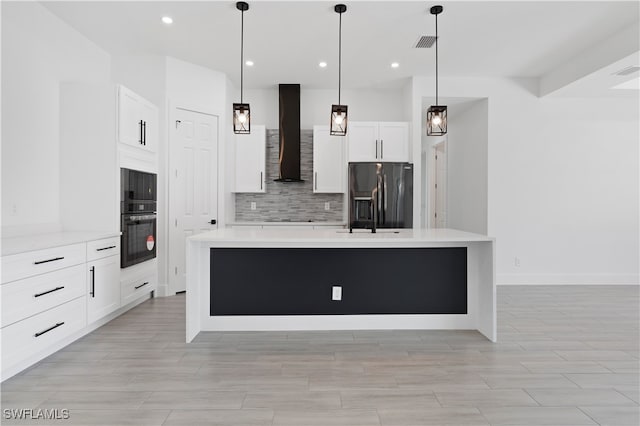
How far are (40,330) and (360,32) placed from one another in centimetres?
385

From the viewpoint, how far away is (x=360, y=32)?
4051 mm

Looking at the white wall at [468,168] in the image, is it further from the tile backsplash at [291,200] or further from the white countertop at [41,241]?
the white countertop at [41,241]

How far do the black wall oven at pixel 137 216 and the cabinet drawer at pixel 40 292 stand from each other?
753 millimetres

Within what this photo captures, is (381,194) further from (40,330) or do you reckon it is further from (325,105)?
(40,330)

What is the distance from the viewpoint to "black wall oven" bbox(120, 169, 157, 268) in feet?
12.6

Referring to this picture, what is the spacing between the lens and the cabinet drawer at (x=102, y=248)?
10.6 ft

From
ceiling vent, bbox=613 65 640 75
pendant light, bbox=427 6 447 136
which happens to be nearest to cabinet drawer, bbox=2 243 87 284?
pendant light, bbox=427 6 447 136

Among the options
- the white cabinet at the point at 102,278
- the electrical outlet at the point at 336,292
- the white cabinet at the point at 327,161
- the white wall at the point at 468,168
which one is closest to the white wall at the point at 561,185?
the white wall at the point at 468,168

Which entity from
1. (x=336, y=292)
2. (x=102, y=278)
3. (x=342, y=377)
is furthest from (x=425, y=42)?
(x=102, y=278)

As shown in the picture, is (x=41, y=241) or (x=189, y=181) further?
(x=189, y=181)

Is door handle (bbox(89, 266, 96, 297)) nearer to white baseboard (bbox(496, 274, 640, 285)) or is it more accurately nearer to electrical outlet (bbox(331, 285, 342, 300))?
electrical outlet (bbox(331, 285, 342, 300))

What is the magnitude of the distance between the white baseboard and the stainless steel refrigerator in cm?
170

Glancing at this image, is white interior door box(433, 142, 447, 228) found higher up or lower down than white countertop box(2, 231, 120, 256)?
higher up

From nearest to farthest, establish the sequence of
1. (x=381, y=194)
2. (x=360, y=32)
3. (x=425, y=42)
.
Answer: (x=360, y=32), (x=425, y=42), (x=381, y=194)
